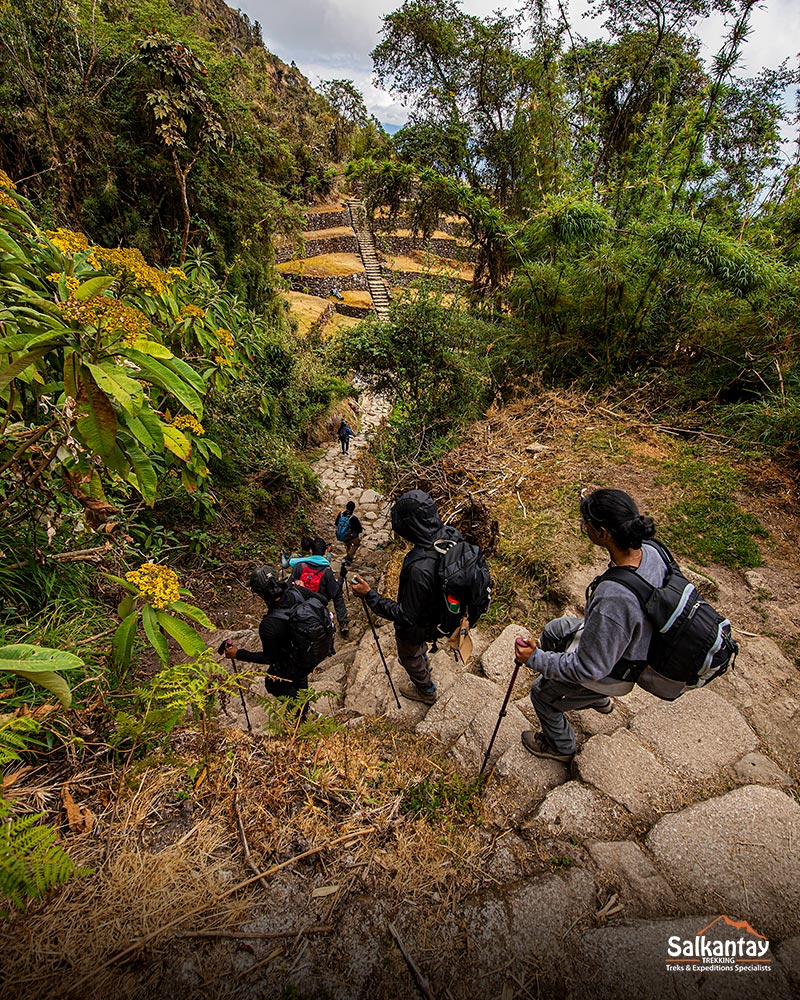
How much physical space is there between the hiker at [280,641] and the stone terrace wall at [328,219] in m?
31.6

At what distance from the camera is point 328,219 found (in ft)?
97.1

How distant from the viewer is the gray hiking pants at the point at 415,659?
3.21 meters

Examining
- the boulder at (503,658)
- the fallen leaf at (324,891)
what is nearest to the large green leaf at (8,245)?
the fallen leaf at (324,891)

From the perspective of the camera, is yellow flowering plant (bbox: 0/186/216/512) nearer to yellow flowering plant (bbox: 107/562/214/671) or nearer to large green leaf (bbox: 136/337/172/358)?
large green leaf (bbox: 136/337/172/358)

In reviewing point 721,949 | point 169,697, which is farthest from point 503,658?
point 169,697

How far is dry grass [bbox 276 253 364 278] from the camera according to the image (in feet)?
75.0

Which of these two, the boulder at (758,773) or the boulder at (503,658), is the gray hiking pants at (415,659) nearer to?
the boulder at (503,658)

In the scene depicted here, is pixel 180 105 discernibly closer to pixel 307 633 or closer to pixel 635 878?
pixel 307 633

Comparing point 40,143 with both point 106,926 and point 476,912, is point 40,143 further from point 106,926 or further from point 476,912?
point 476,912

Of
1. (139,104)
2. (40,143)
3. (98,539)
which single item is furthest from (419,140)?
(98,539)

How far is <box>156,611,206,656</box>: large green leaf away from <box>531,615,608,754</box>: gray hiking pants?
1.86 meters

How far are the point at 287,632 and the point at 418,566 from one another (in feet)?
3.58

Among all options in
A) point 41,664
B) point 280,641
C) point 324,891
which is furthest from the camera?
point 280,641

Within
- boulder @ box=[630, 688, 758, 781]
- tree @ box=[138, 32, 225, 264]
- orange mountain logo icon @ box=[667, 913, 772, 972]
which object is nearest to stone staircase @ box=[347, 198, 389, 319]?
tree @ box=[138, 32, 225, 264]
